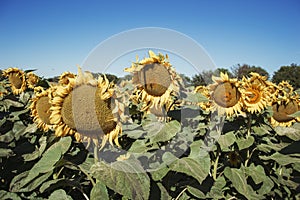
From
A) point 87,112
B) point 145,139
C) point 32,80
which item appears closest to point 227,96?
point 145,139

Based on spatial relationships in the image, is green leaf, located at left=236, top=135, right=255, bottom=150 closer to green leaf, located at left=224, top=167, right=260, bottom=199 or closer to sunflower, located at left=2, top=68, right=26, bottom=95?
green leaf, located at left=224, top=167, right=260, bottom=199

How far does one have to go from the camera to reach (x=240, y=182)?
2.55 metres

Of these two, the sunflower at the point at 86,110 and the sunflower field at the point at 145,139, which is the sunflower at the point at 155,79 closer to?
the sunflower field at the point at 145,139

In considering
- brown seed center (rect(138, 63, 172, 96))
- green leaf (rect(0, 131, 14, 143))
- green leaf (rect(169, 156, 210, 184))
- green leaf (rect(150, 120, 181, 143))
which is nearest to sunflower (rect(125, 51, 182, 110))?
brown seed center (rect(138, 63, 172, 96))

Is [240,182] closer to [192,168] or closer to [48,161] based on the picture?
[192,168]

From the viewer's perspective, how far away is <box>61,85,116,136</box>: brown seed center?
5.74 ft

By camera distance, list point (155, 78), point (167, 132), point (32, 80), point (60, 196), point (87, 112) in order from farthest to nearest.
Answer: point (32, 80) < point (155, 78) < point (167, 132) < point (60, 196) < point (87, 112)

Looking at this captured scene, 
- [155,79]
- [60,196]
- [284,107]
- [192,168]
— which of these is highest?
[155,79]

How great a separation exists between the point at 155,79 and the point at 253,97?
1.12 metres

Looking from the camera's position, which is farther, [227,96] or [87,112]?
[227,96]

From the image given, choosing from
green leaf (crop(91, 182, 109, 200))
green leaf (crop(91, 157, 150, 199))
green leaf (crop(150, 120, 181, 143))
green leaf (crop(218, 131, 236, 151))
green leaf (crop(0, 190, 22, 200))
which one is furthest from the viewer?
green leaf (crop(218, 131, 236, 151))

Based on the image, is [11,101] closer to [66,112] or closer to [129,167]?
[66,112]

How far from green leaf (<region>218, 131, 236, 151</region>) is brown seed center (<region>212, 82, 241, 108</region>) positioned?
41cm

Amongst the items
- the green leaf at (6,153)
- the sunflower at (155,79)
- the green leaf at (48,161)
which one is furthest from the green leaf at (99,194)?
the sunflower at (155,79)
